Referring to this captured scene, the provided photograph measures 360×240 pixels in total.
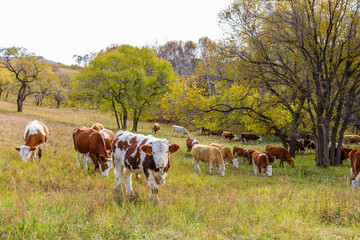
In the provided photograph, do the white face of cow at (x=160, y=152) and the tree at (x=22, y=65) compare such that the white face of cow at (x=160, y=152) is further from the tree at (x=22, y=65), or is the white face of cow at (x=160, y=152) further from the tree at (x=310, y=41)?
the tree at (x=22, y=65)

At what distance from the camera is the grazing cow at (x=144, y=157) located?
5264 millimetres

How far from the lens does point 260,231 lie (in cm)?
375

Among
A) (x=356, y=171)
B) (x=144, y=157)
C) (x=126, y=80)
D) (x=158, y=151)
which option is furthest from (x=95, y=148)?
(x=126, y=80)

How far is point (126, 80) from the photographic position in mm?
27672

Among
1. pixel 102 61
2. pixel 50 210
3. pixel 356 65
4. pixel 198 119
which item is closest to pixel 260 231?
pixel 50 210

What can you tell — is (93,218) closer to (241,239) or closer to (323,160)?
(241,239)

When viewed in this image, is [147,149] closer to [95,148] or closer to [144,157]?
[144,157]

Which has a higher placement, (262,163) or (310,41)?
(310,41)

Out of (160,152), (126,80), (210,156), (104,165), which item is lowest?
(104,165)

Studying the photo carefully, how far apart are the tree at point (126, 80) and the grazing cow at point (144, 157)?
21.5m

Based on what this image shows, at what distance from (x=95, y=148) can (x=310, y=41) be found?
11797 mm

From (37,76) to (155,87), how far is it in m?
20.9

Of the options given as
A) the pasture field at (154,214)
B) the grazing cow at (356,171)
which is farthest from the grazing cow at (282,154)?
the pasture field at (154,214)

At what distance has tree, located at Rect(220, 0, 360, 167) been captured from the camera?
1155 cm
